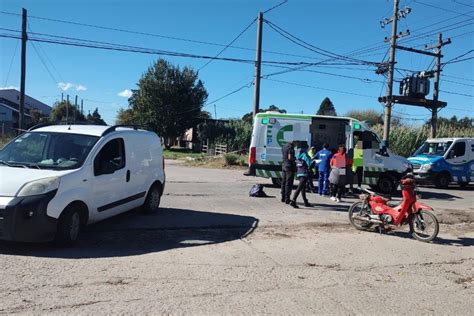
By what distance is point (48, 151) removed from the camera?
7.66m

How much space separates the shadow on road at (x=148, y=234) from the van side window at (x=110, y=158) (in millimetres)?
1109

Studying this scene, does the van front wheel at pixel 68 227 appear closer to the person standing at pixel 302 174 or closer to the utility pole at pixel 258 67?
the person standing at pixel 302 174

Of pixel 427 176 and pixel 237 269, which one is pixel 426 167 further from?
pixel 237 269

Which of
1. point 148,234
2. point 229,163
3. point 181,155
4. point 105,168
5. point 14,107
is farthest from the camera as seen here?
point 14,107

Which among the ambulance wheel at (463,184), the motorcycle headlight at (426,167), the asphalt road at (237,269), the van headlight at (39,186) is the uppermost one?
the motorcycle headlight at (426,167)

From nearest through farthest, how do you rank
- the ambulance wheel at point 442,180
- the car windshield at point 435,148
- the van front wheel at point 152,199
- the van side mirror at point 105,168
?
the van side mirror at point 105,168
the van front wheel at point 152,199
the ambulance wheel at point 442,180
the car windshield at point 435,148

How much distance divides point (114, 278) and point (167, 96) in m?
51.9

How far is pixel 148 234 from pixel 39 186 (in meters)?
2.24

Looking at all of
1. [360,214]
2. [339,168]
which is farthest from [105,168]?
[339,168]

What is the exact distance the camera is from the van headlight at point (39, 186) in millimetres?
6438

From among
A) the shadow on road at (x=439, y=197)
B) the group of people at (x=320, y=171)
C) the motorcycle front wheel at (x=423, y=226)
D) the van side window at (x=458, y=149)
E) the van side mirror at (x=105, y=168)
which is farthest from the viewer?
the van side window at (x=458, y=149)

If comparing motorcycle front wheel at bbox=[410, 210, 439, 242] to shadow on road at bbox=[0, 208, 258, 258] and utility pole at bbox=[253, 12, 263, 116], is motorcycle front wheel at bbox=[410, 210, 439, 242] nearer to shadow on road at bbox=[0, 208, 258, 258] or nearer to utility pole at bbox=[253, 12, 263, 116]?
shadow on road at bbox=[0, 208, 258, 258]

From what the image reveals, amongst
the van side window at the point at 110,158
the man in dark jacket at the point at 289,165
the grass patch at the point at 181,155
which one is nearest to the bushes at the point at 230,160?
the grass patch at the point at 181,155

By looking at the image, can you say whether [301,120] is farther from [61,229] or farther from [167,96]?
[167,96]
